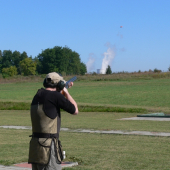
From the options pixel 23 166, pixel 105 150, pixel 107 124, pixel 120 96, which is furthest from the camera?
pixel 120 96

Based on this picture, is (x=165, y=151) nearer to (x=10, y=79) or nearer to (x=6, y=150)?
(x=6, y=150)

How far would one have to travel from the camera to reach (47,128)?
512cm

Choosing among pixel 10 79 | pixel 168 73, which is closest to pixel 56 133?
pixel 168 73

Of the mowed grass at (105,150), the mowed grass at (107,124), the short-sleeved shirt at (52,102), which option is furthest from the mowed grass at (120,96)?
the short-sleeved shirt at (52,102)

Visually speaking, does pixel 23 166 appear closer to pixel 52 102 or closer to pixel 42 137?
pixel 42 137

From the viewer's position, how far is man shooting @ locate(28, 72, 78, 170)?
16.8 ft

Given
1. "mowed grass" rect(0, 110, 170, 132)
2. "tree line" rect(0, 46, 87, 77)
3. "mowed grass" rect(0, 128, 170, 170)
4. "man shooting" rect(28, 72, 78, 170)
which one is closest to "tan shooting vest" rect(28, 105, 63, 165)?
"man shooting" rect(28, 72, 78, 170)

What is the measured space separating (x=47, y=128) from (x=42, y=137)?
14cm

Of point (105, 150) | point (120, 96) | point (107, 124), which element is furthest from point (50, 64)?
point (105, 150)

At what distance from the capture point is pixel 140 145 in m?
11.1

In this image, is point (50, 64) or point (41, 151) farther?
point (50, 64)

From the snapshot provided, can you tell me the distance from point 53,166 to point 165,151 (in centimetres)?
554

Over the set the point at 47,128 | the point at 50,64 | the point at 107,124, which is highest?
the point at 50,64

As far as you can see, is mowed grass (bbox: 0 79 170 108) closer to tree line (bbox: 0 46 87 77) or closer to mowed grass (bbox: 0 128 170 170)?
mowed grass (bbox: 0 128 170 170)
